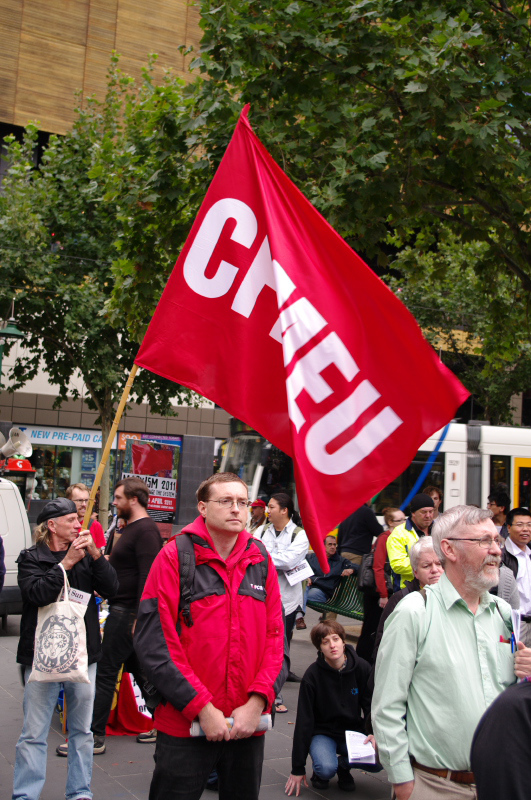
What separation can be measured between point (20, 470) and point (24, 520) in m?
14.2

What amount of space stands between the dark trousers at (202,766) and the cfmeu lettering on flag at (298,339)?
1.15 metres

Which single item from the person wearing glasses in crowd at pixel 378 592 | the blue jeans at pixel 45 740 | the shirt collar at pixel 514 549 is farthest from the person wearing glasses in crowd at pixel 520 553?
the blue jeans at pixel 45 740

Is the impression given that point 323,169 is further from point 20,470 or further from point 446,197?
point 20,470

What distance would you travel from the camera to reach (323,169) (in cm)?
878

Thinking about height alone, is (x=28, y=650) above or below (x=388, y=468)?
below

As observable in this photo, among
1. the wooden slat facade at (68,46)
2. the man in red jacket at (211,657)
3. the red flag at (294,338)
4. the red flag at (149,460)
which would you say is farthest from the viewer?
the wooden slat facade at (68,46)

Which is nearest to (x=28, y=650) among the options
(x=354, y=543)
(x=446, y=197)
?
(x=354, y=543)

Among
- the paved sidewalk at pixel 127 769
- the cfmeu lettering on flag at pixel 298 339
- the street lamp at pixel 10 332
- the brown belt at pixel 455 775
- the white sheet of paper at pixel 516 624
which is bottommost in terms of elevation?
the paved sidewalk at pixel 127 769

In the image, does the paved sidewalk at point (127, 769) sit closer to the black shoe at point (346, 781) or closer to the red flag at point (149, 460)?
the black shoe at point (346, 781)

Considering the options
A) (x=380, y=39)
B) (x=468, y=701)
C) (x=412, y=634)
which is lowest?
(x=468, y=701)

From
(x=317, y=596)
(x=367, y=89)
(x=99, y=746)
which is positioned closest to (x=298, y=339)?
(x=99, y=746)

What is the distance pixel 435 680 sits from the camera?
2.82 metres

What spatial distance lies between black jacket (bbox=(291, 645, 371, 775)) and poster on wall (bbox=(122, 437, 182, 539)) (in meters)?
4.79

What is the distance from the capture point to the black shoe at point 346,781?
5.27 m
